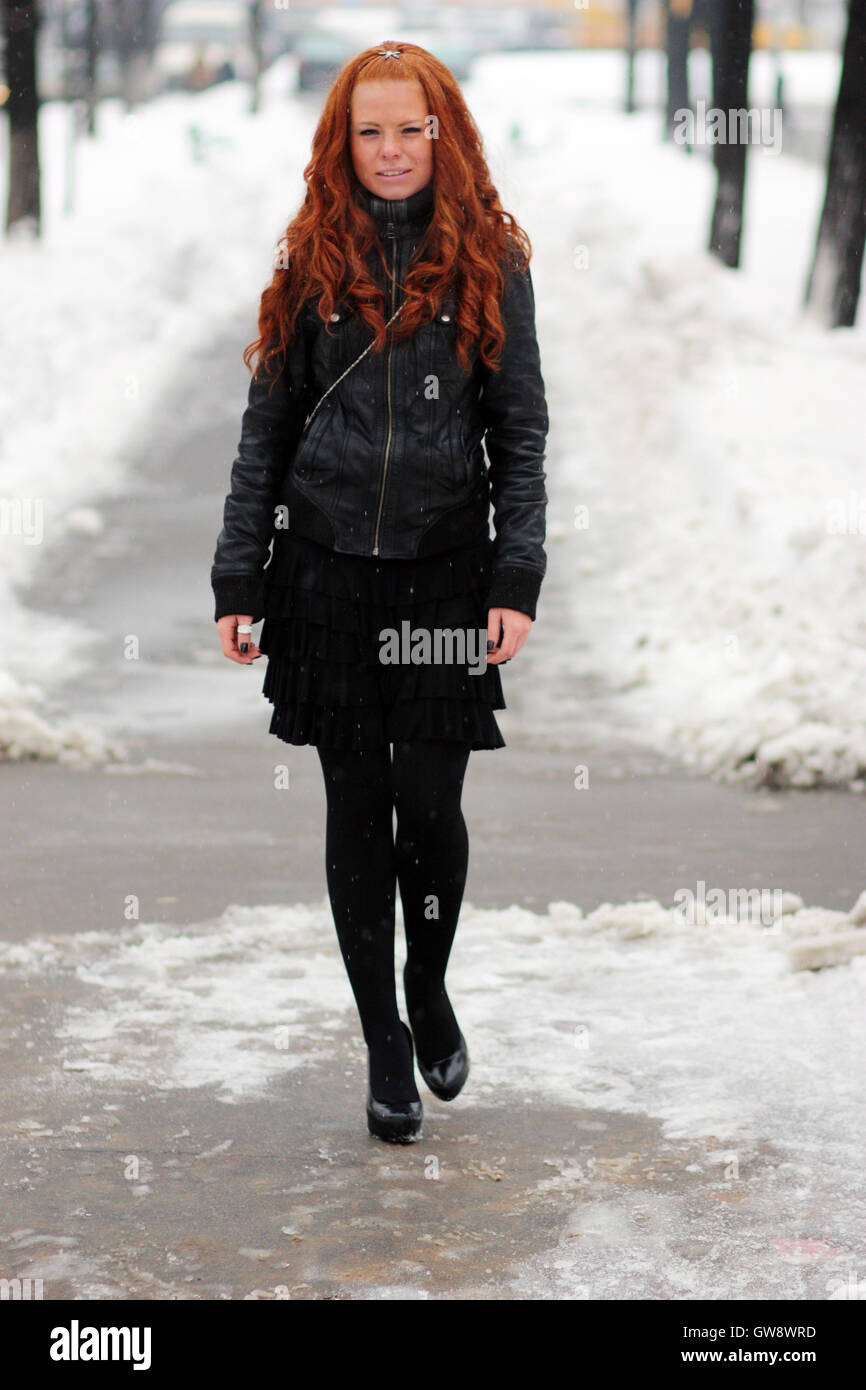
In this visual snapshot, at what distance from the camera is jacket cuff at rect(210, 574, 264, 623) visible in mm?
3871

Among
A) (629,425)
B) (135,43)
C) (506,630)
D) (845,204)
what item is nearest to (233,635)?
(506,630)

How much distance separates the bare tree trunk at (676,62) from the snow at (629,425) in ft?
17.3

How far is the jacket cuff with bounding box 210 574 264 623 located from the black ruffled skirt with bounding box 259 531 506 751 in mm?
48

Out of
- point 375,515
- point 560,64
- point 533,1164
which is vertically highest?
point 375,515

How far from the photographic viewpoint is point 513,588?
151 inches

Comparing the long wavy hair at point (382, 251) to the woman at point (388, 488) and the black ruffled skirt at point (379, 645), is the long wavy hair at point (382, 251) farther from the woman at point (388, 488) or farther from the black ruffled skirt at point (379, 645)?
the black ruffled skirt at point (379, 645)

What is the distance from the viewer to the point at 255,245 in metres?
25.2

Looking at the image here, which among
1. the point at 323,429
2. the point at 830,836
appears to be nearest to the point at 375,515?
the point at 323,429

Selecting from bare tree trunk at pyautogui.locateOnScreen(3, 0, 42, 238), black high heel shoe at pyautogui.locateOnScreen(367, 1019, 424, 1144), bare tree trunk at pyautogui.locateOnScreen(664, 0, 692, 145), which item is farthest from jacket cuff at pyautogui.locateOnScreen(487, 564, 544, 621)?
bare tree trunk at pyautogui.locateOnScreen(664, 0, 692, 145)

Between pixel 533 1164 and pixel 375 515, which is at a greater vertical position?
pixel 375 515

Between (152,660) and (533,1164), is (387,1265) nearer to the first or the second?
(533,1164)

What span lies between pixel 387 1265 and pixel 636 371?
13.2 meters

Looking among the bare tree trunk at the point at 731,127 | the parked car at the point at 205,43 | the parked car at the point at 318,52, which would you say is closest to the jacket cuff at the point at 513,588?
the bare tree trunk at the point at 731,127

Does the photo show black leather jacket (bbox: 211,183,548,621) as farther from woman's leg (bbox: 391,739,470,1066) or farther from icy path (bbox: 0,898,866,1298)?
icy path (bbox: 0,898,866,1298)
